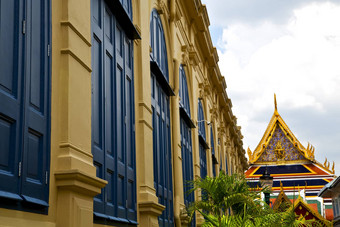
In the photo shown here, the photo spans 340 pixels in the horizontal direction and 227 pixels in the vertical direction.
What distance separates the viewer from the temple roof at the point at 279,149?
198 feet

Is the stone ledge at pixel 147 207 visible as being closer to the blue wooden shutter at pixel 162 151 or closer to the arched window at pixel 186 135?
the blue wooden shutter at pixel 162 151

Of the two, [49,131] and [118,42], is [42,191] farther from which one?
[118,42]

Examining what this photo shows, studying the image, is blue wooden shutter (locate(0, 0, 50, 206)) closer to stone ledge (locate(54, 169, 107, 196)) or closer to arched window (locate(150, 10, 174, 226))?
stone ledge (locate(54, 169, 107, 196))

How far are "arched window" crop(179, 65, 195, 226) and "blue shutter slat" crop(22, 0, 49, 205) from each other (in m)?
11.3

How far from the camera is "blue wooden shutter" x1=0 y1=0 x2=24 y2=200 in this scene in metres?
5.61

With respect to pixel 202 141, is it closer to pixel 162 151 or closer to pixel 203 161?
pixel 203 161

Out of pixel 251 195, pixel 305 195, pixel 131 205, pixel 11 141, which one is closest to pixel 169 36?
pixel 251 195

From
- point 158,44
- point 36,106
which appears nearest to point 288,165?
point 158,44

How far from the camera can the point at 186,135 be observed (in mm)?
19375

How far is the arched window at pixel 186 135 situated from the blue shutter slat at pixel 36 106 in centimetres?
1127

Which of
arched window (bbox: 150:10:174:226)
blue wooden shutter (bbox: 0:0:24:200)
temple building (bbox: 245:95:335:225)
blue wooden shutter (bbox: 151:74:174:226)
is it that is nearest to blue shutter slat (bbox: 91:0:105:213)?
blue wooden shutter (bbox: 0:0:24:200)

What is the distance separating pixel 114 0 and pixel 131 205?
3.92 meters

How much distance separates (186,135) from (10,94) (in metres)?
13.7

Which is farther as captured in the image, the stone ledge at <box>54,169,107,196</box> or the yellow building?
the stone ledge at <box>54,169,107,196</box>
